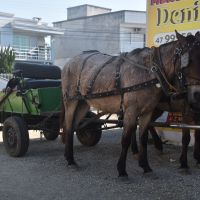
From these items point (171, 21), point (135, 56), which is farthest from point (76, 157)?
point (171, 21)

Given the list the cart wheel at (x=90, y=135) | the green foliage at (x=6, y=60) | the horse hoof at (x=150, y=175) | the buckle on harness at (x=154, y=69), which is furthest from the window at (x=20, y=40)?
the buckle on harness at (x=154, y=69)

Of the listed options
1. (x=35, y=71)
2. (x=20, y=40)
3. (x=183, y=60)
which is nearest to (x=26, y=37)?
(x=20, y=40)

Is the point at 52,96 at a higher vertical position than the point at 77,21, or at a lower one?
lower

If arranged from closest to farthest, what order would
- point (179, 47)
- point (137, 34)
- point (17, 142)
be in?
point (179, 47)
point (17, 142)
point (137, 34)

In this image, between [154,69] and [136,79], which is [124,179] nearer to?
[136,79]

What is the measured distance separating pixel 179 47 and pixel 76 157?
323 cm

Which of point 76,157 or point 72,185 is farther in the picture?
point 76,157

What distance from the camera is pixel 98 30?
47.7 m

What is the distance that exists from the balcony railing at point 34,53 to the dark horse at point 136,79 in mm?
32238

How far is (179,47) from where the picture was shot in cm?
600

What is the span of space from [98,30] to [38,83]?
129ft

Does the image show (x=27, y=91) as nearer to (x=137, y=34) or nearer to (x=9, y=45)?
(x=9, y=45)

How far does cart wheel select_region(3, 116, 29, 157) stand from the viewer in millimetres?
8156

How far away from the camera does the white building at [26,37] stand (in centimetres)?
3853
